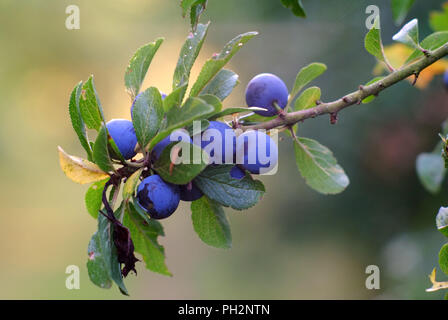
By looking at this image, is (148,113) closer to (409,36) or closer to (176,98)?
(176,98)

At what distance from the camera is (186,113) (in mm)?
427

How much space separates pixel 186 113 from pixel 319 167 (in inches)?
8.7

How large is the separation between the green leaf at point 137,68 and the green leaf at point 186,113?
0.12 meters

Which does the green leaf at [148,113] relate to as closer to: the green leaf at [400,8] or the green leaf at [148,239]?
the green leaf at [148,239]

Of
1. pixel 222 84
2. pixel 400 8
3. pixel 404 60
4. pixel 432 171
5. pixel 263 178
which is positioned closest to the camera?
pixel 400 8

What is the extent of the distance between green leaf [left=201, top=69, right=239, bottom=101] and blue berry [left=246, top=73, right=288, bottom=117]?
53 millimetres

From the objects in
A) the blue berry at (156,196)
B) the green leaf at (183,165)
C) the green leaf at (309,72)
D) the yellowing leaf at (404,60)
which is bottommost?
the blue berry at (156,196)

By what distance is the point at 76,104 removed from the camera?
1.58 ft

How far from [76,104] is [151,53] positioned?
0.11 metres

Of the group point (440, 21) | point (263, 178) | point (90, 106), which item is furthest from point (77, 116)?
point (263, 178)

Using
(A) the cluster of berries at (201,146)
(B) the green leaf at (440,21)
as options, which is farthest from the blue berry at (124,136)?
(B) the green leaf at (440,21)

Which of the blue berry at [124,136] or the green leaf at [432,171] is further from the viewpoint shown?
the green leaf at [432,171]

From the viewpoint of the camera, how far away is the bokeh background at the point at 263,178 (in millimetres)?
2367

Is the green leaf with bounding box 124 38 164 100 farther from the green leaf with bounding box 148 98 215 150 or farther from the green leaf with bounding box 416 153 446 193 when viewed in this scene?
the green leaf with bounding box 416 153 446 193
